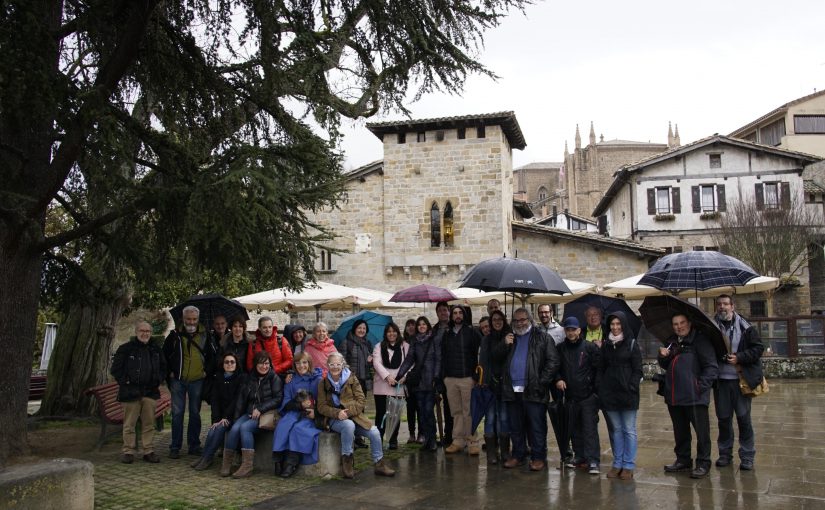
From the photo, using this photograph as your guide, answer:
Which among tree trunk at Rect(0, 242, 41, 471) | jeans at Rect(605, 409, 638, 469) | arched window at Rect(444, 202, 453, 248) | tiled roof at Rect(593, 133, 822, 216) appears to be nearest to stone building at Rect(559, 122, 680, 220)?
tiled roof at Rect(593, 133, 822, 216)

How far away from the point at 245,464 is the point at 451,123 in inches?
708

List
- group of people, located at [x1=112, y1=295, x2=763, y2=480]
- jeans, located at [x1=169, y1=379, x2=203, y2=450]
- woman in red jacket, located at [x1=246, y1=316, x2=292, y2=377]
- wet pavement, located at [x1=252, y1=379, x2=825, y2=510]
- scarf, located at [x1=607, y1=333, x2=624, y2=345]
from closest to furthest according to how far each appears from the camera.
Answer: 1. wet pavement, located at [x1=252, y1=379, x2=825, y2=510]
2. scarf, located at [x1=607, y1=333, x2=624, y2=345]
3. group of people, located at [x1=112, y1=295, x2=763, y2=480]
4. woman in red jacket, located at [x1=246, y1=316, x2=292, y2=377]
5. jeans, located at [x1=169, y1=379, x2=203, y2=450]

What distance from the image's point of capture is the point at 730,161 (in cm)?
3303

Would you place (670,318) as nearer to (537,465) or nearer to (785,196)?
(537,465)

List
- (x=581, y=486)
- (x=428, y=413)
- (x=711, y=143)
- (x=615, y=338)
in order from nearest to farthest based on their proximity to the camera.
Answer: (x=581, y=486), (x=615, y=338), (x=428, y=413), (x=711, y=143)

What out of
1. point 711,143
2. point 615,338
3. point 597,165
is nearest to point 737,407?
point 615,338

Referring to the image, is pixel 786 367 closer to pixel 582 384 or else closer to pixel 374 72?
pixel 582 384

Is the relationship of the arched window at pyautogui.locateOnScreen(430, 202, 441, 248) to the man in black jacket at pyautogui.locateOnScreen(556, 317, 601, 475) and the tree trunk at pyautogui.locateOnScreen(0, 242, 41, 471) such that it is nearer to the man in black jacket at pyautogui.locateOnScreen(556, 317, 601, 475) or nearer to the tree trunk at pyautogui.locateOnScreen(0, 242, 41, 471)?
the man in black jacket at pyautogui.locateOnScreen(556, 317, 601, 475)

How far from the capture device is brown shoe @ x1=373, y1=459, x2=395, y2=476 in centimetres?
747

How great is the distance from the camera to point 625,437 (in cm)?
716

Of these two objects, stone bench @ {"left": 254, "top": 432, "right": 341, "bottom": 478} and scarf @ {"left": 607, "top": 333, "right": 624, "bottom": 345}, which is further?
stone bench @ {"left": 254, "top": 432, "right": 341, "bottom": 478}

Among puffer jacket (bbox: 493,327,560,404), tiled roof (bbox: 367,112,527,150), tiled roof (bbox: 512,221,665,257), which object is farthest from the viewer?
tiled roof (bbox: 512,221,665,257)

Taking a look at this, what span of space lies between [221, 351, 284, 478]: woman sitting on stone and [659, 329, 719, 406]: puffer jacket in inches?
175

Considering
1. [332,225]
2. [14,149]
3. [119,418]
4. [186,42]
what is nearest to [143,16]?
[186,42]
